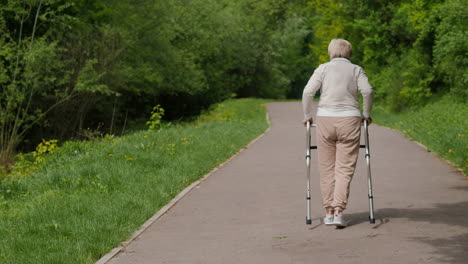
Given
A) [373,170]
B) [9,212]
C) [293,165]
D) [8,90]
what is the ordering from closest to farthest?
[9,212], [373,170], [293,165], [8,90]

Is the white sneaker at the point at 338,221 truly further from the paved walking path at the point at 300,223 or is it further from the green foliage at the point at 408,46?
the green foliage at the point at 408,46

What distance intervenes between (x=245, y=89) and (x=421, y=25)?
1277 inches

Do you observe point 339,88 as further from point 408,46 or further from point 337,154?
point 408,46

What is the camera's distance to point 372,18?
3559 centimetres

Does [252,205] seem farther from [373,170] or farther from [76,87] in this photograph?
[76,87]

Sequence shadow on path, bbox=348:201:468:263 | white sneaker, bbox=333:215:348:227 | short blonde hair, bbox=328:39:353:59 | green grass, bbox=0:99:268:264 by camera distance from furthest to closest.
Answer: short blonde hair, bbox=328:39:353:59 → white sneaker, bbox=333:215:348:227 → green grass, bbox=0:99:268:264 → shadow on path, bbox=348:201:468:263

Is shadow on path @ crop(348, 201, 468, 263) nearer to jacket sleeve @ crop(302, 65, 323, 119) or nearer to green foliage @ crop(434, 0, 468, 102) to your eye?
jacket sleeve @ crop(302, 65, 323, 119)

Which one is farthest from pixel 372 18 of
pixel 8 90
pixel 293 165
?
pixel 293 165

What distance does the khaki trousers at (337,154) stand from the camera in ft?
25.7

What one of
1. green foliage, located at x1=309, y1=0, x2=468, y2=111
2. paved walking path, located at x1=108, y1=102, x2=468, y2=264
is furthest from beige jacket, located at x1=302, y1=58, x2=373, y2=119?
green foliage, located at x1=309, y1=0, x2=468, y2=111

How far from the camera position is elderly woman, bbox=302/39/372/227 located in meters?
7.84

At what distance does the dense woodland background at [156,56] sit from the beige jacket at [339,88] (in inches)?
587

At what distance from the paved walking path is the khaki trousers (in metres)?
0.37

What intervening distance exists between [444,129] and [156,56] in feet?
65.1
